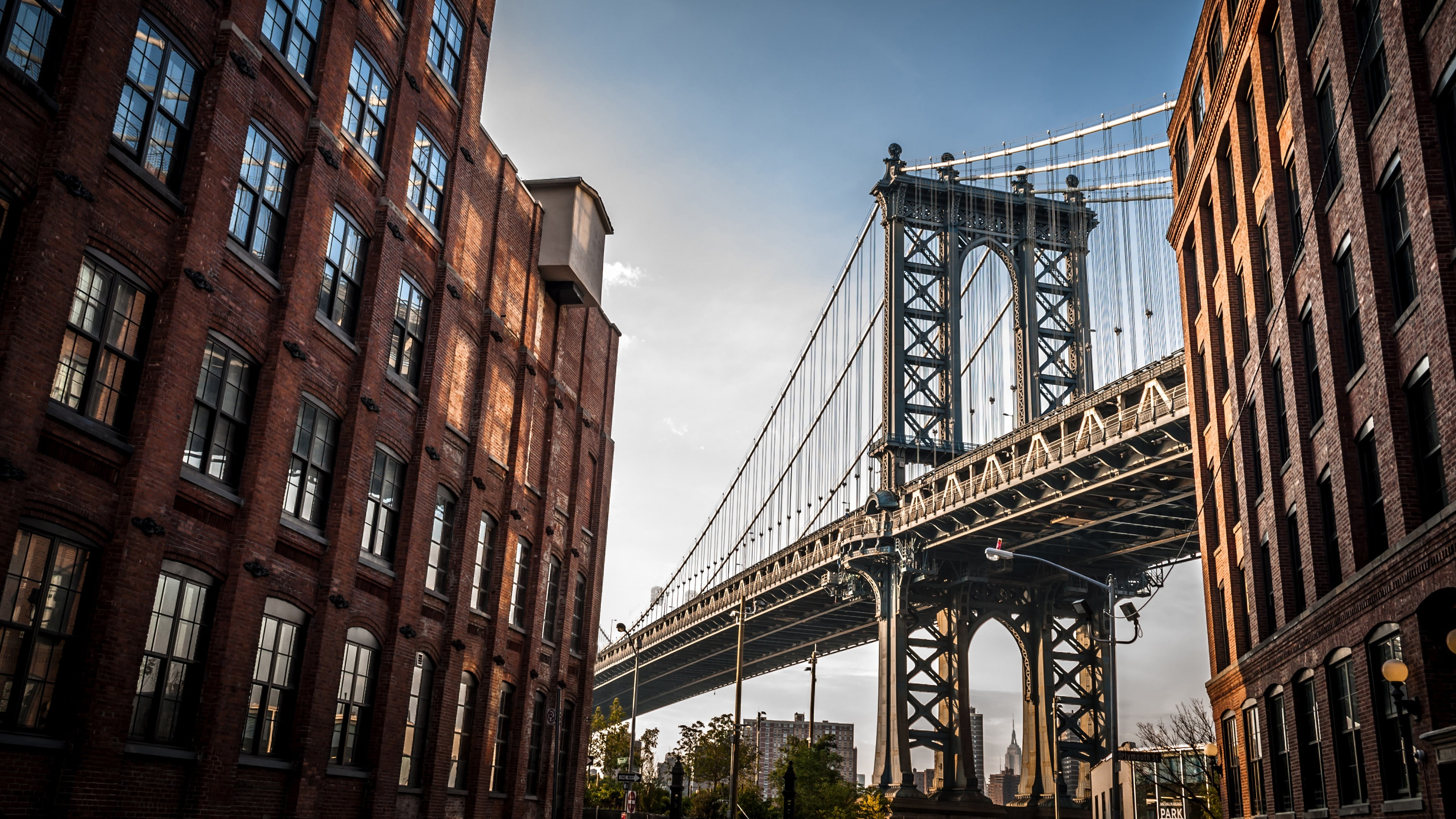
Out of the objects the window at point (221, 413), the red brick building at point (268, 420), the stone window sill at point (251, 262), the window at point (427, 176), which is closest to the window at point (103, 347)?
the red brick building at point (268, 420)

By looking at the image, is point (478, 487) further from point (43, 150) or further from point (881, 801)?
point (881, 801)

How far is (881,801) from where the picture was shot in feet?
171

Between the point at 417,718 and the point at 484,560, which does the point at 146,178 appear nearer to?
the point at 417,718

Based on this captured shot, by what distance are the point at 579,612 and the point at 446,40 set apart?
649 inches

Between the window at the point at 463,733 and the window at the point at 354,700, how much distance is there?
351 centimetres

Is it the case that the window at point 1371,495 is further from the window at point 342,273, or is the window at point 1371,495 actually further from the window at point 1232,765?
the window at point 342,273

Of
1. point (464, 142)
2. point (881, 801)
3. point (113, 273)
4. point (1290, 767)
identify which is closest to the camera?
point (113, 273)

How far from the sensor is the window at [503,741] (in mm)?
27484

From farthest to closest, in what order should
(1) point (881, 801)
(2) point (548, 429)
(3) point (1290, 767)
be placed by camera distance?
(1) point (881, 801) → (2) point (548, 429) → (3) point (1290, 767)

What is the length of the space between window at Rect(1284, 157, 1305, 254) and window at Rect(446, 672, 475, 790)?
18.7 meters

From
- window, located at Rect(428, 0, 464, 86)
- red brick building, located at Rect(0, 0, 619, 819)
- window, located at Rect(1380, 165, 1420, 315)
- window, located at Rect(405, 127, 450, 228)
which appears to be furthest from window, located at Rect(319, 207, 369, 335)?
window, located at Rect(1380, 165, 1420, 315)

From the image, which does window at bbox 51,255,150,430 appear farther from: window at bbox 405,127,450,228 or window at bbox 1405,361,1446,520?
window at bbox 1405,361,1446,520

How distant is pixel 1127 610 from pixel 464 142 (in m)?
20.7

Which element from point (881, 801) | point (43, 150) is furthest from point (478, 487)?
point (881, 801)
